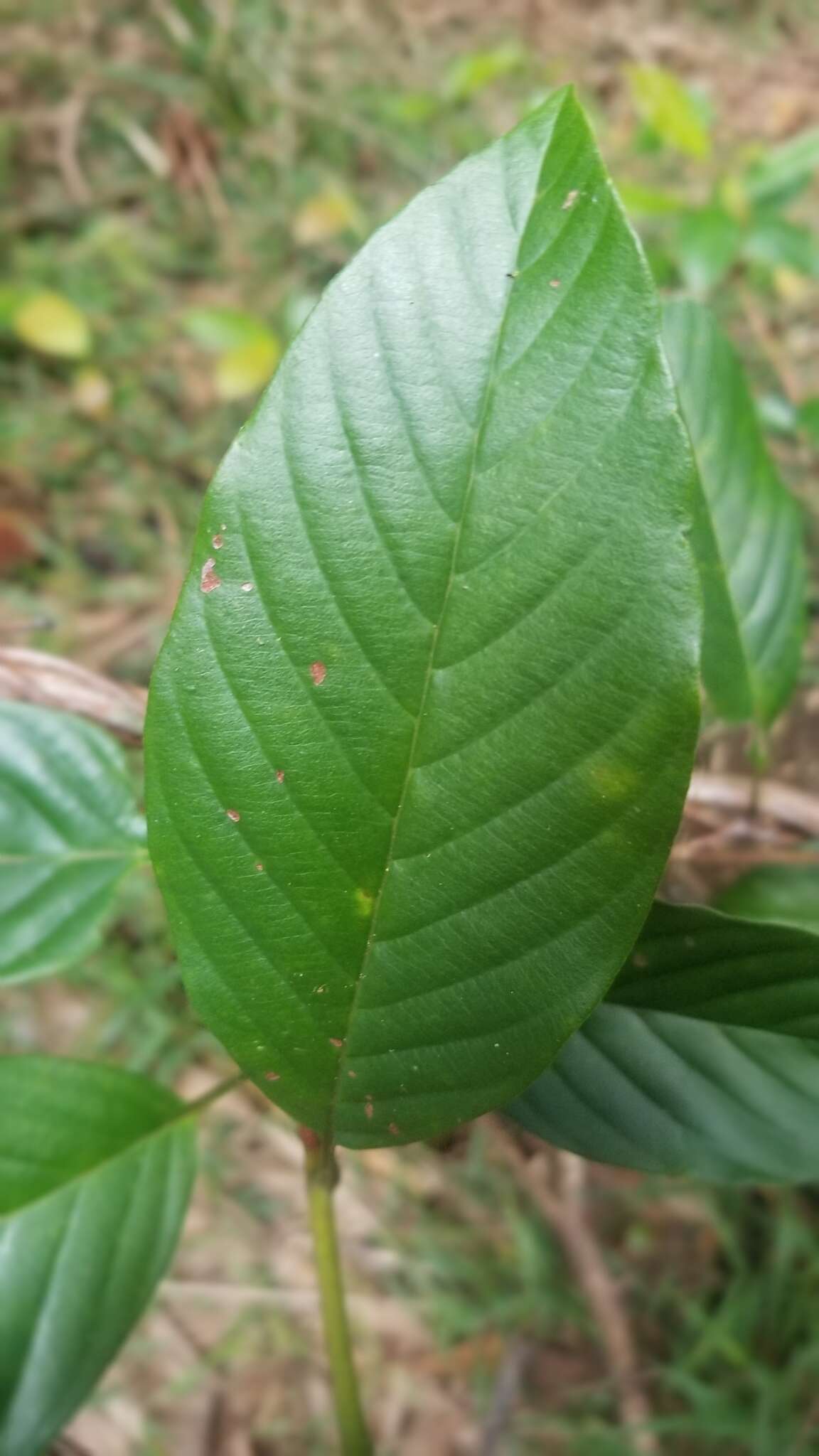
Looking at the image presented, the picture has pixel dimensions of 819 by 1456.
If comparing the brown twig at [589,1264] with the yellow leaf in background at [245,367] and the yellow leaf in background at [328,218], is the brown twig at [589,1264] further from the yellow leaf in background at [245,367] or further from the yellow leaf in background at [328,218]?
the yellow leaf in background at [328,218]

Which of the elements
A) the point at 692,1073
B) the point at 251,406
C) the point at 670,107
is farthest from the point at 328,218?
the point at 692,1073

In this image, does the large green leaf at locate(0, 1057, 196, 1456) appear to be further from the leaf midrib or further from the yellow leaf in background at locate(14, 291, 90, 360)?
the yellow leaf in background at locate(14, 291, 90, 360)

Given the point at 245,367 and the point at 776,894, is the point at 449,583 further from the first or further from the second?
the point at 245,367

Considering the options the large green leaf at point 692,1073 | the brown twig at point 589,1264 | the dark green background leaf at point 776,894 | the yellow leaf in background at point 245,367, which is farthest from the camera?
the yellow leaf in background at point 245,367

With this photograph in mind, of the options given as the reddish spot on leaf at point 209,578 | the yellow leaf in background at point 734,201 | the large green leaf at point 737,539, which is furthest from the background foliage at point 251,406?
the reddish spot on leaf at point 209,578

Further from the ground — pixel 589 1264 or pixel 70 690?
pixel 70 690

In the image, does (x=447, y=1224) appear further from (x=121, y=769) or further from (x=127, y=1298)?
(x=121, y=769)
